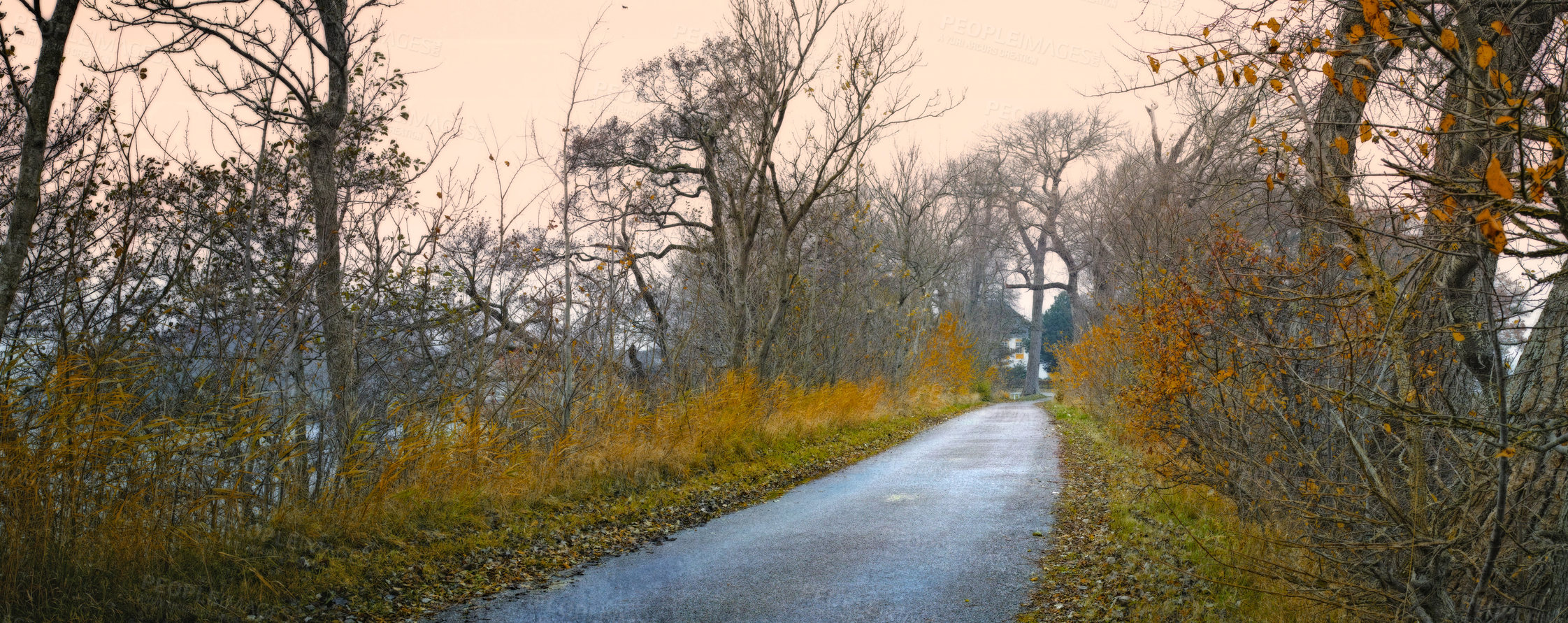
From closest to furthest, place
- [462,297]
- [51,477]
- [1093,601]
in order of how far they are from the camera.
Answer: [51,477] → [1093,601] → [462,297]

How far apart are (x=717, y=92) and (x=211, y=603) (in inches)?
548

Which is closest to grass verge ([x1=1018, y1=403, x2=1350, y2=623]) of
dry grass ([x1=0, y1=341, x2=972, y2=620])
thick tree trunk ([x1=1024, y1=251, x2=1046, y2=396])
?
dry grass ([x1=0, y1=341, x2=972, y2=620])

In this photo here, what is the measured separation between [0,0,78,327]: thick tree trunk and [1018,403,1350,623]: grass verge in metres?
6.45

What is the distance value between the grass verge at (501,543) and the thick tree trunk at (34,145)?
2.42m

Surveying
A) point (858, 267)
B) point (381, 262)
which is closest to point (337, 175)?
point (381, 262)

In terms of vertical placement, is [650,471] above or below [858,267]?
below

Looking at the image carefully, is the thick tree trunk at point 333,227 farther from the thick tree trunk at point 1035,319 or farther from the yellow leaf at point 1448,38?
the thick tree trunk at point 1035,319

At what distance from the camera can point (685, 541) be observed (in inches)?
297

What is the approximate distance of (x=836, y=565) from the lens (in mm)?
6629

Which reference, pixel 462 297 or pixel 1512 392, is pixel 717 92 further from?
pixel 1512 392

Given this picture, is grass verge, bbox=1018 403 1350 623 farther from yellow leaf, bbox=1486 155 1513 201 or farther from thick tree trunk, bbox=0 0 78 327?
thick tree trunk, bbox=0 0 78 327

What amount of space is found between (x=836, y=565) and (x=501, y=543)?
9.19ft

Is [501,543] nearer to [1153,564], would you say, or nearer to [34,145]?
[34,145]

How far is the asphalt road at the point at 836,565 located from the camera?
17.9 ft
